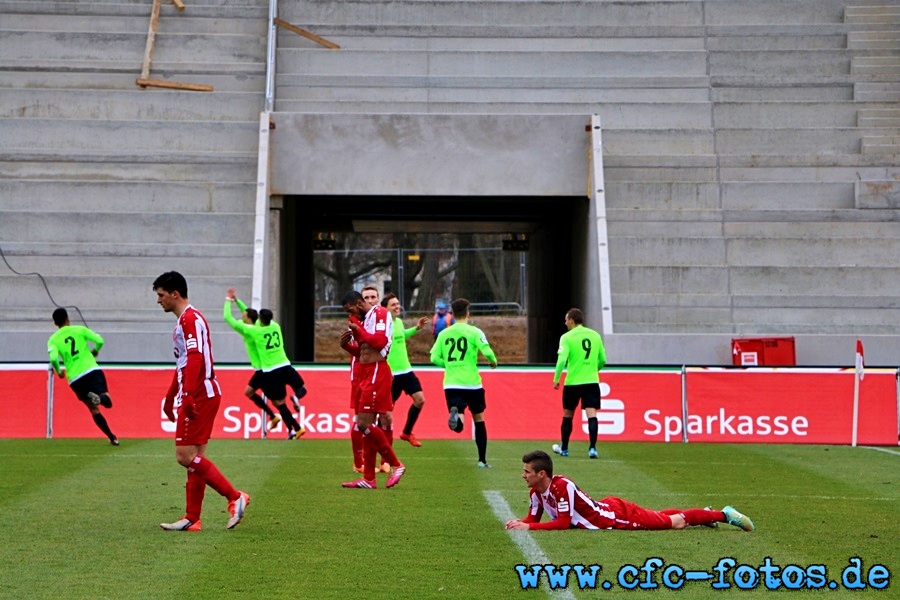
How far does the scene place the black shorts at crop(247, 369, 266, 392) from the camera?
20.6m

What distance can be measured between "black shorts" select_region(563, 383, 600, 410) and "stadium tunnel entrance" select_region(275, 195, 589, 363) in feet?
38.7

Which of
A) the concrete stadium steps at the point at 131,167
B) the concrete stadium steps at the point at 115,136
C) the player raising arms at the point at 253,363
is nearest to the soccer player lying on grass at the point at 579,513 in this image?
the player raising arms at the point at 253,363

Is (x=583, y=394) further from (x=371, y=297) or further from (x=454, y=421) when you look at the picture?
(x=371, y=297)

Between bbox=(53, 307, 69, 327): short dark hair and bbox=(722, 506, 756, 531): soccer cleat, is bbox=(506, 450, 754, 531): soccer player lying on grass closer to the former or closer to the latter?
bbox=(722, 506, 756, 531): soccer cleat

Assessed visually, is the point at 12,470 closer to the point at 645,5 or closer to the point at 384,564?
the point at 384,564

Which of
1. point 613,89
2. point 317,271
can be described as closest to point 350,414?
point 613,89

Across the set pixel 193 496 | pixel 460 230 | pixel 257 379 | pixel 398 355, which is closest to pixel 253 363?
pixel 257 379

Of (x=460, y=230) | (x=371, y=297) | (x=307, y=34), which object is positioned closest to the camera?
(x=371, y=297)

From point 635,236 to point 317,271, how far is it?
25.1 metres

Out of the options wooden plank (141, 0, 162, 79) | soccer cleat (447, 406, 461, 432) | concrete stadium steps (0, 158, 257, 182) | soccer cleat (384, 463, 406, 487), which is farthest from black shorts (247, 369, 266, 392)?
wooden plank (141, 0, 162, 79)

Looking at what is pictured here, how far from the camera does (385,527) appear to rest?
1056 centimetres

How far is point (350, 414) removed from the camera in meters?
21.9

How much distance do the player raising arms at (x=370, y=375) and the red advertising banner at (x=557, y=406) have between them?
323 inches

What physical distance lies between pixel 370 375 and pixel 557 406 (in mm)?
8930
